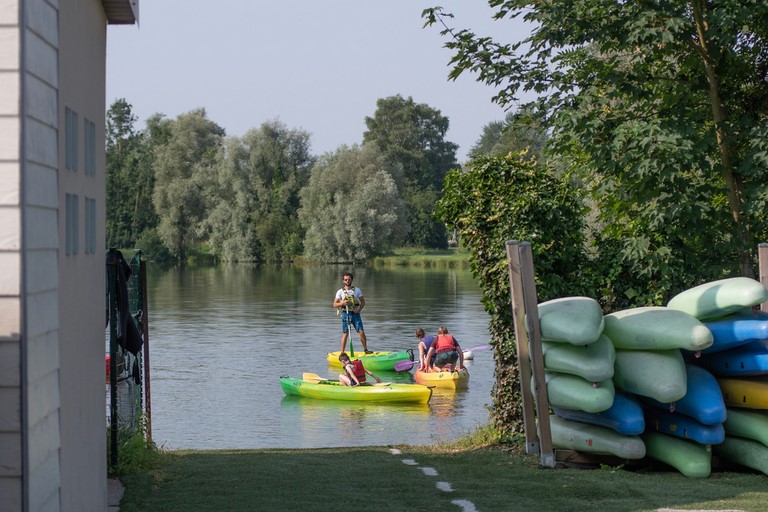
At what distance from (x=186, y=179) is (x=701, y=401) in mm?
75275

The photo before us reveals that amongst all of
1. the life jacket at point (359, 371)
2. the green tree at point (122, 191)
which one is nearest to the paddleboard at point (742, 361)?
the life jacket at point (359, 371)

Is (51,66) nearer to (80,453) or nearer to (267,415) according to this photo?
(80,453)

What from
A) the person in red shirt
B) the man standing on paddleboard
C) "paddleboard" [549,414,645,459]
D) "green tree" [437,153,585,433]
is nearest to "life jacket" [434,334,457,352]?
the person in red shirt

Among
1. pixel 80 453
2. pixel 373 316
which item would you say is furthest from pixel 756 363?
pixel 373 316

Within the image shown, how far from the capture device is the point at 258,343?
28.5 m

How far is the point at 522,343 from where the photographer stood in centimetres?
950

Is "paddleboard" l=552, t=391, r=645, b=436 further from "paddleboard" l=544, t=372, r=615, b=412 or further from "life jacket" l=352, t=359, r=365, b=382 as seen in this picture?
"life jacket" l=352, t=359, r=365, b=382

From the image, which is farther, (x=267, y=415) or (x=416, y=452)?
(x=267, y=415)

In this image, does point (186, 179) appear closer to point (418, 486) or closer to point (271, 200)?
point (271, 200)

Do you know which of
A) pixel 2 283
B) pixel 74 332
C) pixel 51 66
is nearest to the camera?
pixel 2 283

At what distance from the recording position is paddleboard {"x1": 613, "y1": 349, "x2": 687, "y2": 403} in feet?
28.1

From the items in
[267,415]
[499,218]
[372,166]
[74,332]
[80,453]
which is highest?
[372,166]

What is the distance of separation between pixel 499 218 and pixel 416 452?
98.9 inches

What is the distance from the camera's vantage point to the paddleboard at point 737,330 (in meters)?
8.70
